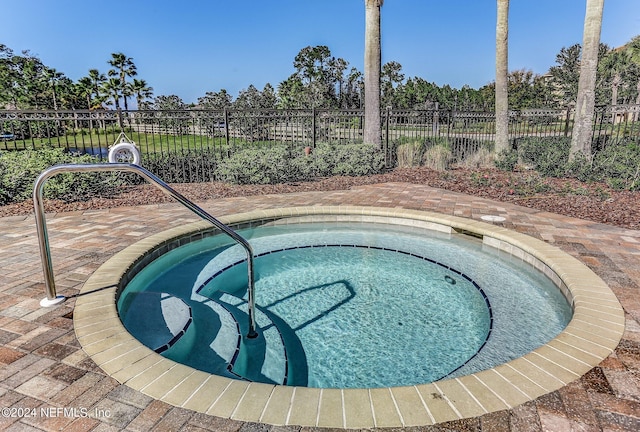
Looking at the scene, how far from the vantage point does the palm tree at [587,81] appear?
8.62 metres

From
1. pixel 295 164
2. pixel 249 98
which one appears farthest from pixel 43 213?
pixel 249 98

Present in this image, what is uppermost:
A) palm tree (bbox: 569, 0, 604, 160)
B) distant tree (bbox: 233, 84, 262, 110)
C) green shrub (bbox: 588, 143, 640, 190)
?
distant tree (bbox: 233, 84, 262, 110)

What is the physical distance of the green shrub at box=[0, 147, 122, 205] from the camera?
6801 millimetres

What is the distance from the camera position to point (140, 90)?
48.2 m

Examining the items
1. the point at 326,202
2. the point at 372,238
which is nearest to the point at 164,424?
the point at 372,238

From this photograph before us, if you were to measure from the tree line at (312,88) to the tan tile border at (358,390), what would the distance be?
3396cm

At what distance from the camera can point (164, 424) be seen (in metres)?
1.81

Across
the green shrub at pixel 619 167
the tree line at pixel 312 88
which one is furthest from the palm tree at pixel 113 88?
the green shrub at pixel 619 167

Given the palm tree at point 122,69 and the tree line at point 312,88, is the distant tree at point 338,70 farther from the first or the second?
the palm tree at point 122,69

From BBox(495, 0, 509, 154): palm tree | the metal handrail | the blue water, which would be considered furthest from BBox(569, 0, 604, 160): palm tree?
the metal handrail

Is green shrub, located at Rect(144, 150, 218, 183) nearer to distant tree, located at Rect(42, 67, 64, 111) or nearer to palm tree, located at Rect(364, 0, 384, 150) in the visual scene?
palm tree, located at Rect(364, 0, 384, 150)

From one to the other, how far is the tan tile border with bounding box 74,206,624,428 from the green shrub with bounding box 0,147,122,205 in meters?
4.74

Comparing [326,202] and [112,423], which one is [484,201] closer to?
[326,202]

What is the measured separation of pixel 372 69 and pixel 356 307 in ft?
27.0
